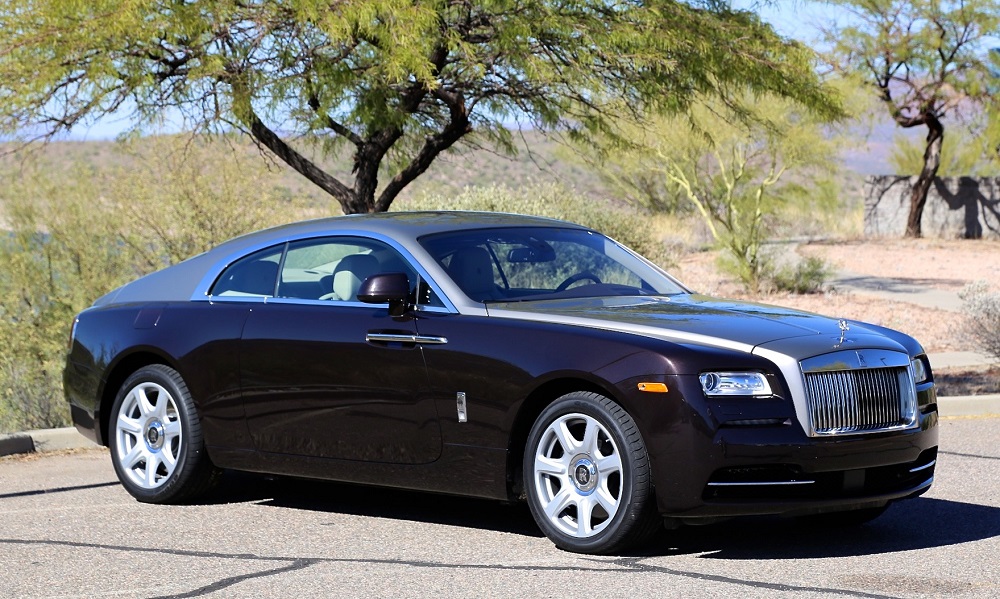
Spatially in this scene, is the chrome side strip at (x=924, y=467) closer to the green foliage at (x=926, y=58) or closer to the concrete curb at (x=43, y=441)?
the concrete curb at (x=43, y=441)

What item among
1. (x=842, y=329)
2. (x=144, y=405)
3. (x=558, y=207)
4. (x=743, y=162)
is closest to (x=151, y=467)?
(x=144, y=405)

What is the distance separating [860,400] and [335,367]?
2.60 m

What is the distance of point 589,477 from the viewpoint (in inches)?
251

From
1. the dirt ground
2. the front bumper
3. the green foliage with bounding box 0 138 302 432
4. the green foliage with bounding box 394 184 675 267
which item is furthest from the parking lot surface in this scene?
the green foliage with bounding box 394 184 675 267

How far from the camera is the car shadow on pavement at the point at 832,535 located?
6488 millimetres

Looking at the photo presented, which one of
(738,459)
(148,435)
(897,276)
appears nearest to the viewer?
(738,459)

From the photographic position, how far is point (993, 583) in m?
5.73

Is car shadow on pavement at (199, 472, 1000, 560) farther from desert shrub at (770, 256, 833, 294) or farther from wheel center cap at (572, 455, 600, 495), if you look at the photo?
desert shrub at (770, 256, 833, 294)

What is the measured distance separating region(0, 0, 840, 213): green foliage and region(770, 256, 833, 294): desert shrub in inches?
445

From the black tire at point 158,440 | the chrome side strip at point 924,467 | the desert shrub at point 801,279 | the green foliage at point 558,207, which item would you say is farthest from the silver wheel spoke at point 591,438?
the desert shrub at point 801,279

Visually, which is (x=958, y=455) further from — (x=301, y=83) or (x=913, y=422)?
(x=301, y=83)

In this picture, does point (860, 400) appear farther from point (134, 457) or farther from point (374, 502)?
point (134, 457)

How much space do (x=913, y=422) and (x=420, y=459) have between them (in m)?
2.32

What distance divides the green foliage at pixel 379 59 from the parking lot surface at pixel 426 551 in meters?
4.58
